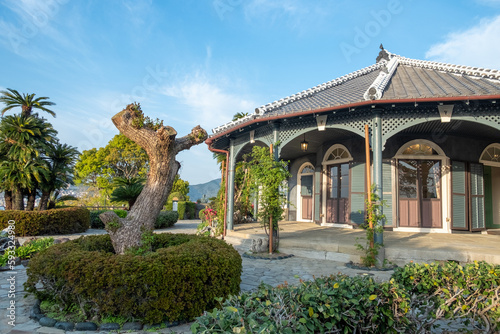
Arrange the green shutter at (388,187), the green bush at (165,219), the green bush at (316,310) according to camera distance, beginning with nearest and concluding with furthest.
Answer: the green bush at (316,310) < the green shutter at (388,187) < the green bush at (165,219)

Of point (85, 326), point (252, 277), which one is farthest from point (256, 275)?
point (85, 326)

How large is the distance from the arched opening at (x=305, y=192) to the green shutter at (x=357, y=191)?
2.82m

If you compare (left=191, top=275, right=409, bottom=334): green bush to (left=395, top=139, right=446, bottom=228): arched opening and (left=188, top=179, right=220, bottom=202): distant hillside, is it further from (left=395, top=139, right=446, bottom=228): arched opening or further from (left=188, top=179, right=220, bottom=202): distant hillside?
(left=188, top=179, right=220, bottom=202): distant hillside

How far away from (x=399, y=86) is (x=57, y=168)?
12291 millimetres

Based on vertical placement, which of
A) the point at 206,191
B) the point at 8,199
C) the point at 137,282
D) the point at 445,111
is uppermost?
the point at 445,111

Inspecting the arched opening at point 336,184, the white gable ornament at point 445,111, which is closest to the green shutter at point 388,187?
the arched opening at point 336,184

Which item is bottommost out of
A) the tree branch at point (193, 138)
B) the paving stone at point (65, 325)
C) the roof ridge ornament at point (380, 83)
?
the paving stone at point (65, 325)

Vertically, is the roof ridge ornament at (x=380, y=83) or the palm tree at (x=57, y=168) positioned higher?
the roof ridge ornament at (x=380, y=83)

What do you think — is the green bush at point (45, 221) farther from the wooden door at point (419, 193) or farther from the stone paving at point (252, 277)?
the wooden door at point (419, 193)

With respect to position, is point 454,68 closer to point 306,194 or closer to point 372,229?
point 372,229

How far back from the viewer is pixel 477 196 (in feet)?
30.4

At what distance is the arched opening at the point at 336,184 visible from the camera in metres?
10.0

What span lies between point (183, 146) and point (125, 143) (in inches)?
1102

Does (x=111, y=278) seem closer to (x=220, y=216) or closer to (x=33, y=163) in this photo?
(x=220, y=216)
